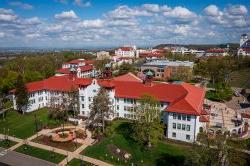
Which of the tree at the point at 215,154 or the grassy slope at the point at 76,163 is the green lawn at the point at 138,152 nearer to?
the grassy slope at the point at 76,163

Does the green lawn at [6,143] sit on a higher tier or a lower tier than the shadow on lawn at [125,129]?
lower

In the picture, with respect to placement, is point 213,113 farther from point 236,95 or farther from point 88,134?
point 88,134

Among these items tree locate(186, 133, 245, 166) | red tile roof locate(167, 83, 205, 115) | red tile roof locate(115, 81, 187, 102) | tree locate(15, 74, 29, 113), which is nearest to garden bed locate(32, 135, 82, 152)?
tree locate(15, 74, 29, 113)

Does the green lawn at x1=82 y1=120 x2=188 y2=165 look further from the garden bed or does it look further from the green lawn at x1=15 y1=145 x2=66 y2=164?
the green lawn at x1=15 y1=145 x2=66 y2=164

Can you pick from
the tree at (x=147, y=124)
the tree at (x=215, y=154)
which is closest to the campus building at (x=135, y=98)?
the tree at (x=147, y=124)

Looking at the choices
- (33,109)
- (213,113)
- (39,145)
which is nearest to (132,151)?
(39,145)

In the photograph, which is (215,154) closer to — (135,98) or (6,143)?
(135,98)

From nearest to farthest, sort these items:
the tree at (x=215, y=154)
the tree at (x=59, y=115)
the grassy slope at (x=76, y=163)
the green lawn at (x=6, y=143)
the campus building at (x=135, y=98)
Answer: the tree at (x=215, y=154) < the grassy slope at (x=76, y=163) < the campus building at (x=135, y=98) < the green lawn at (x=6, y=143) < the tree at (x=59, y=115)
